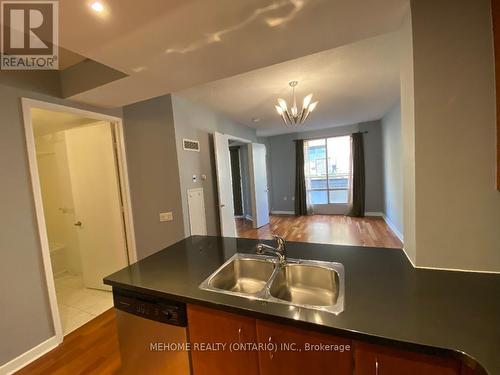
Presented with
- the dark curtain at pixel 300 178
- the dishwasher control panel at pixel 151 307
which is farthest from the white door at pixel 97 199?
the dark curtain at pixel 300 178

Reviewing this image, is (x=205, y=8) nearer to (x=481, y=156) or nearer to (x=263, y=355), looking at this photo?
(x=481, y=156)

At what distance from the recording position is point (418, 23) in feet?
3.48

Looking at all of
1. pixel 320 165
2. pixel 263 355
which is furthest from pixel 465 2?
pixel 320 165

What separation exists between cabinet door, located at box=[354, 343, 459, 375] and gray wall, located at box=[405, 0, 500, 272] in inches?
22.3

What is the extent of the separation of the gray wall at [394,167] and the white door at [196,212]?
10.5ft

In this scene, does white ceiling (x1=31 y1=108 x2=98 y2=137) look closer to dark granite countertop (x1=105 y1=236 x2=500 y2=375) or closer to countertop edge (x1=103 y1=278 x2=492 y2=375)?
dark granite countertop (x1=105 y1=236 x2=500 y2=375)

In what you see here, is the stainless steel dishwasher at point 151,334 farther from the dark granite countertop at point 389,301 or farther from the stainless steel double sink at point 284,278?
the stainless steel double sink at point 284,278

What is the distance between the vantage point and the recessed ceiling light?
105 centimetres

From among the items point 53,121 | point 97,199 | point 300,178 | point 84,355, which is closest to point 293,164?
point 300,178

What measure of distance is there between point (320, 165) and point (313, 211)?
1375 millimetres

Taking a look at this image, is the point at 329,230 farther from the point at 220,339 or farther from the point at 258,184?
the point at 220,339

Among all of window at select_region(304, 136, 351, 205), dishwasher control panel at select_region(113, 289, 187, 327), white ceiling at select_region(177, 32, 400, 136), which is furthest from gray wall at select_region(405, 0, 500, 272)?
window at select_region(304, 136, 351, 205)

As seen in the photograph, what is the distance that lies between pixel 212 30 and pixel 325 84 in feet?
6.61

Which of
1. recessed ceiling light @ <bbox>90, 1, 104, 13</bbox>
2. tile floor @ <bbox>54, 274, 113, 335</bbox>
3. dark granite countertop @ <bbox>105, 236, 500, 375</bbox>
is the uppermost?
recessed ceiling light @ <bbox>90, 1, 104, 13</bbox>
